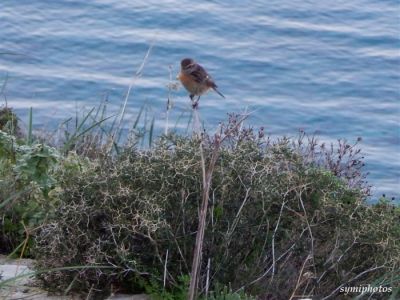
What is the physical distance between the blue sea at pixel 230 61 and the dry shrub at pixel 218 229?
5474 millimetres

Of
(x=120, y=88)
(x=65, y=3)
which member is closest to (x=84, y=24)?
(x=65, y=3)

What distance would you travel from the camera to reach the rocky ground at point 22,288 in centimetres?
519

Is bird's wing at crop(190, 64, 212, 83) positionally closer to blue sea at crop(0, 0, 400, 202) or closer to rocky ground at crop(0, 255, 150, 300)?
rocky ground at crop(0, 255, 150, 300)

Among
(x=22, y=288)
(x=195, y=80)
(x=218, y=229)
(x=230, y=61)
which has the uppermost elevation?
(x=230, y=61)

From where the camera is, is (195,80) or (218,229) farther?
(195,80)

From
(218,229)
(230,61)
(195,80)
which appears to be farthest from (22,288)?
(230,61)

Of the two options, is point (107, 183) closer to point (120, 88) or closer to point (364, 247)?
point (364, 247)

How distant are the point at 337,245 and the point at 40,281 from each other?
4.73 ft

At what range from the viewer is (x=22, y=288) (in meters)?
5.36

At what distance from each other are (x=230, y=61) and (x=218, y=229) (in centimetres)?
806

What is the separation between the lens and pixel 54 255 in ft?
17.4

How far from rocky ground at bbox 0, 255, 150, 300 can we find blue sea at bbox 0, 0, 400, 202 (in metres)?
5.64

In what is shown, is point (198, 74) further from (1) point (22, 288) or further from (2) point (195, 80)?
(1) point (22, 288)

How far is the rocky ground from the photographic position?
17.0 ft
